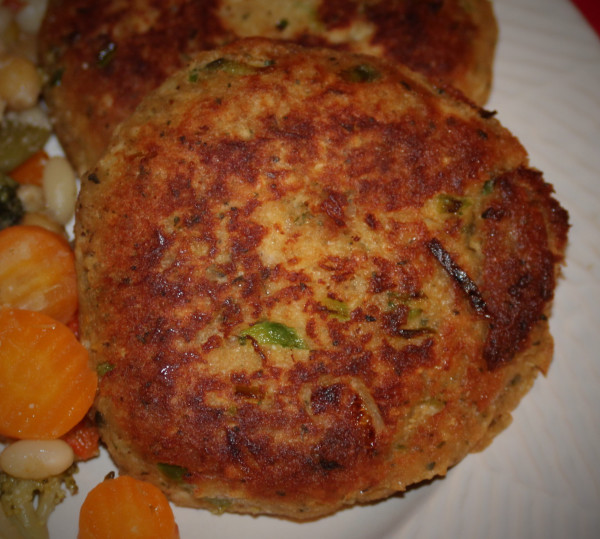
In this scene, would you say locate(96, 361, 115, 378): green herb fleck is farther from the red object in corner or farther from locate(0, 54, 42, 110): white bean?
the red object in corner

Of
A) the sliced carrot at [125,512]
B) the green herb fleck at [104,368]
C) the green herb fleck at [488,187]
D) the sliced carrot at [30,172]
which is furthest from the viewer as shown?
the sliced carrot at [30,172]

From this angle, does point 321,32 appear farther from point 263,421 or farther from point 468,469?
point 468,469

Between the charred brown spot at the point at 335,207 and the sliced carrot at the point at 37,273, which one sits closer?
the charred brown spot at the point at 335,207

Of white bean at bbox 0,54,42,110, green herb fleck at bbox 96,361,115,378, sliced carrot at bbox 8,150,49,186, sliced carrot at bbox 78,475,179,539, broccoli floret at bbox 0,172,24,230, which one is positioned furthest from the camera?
sliced carrot at bbox 8,150,49,186

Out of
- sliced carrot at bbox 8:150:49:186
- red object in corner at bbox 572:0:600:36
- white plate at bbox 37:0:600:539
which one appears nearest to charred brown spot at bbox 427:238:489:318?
white plate at bbox 37:0:600:539

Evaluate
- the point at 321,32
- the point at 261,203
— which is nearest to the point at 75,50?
the point at 321,32

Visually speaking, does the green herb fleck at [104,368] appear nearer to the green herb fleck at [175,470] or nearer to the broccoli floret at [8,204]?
the green herb fleck at [175,470]

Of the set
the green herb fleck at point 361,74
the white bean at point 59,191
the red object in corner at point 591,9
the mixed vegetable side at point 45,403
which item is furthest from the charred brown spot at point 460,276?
the red object in corner at point 591,9

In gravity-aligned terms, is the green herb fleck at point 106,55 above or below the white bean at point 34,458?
above

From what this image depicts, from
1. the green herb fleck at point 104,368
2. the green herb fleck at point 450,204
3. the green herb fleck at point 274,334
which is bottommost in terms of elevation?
the green herb fleck at point 104,368
